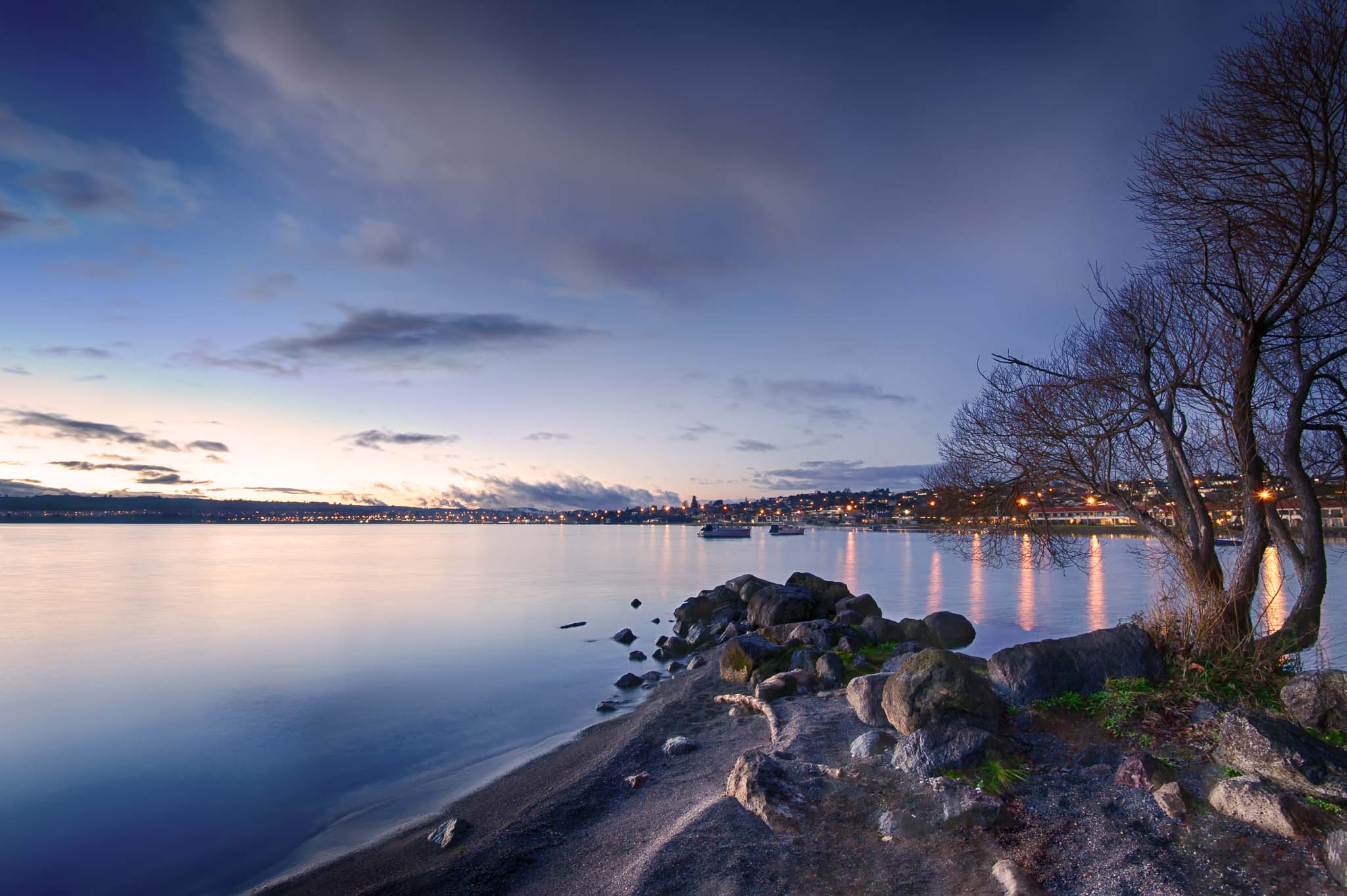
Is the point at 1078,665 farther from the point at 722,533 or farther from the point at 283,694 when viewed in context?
the point at 722,533

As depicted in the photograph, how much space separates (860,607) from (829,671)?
34.9 feet

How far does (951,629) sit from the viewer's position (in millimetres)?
22984

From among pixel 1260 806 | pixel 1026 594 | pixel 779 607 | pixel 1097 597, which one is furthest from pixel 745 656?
pixel 1097 597

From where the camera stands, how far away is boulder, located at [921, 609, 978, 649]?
73.9 feet

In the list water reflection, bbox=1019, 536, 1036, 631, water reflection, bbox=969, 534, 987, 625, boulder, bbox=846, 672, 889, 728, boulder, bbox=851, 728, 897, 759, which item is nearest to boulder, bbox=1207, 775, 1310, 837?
boulder, bbox=851, 728, 897, 759

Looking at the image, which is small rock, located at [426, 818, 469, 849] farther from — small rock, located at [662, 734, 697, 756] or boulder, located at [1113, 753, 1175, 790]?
boulder, located at [1113, 753, 1175, 790]

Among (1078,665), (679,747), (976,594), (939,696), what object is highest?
(1078,665)

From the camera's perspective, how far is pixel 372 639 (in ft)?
96.2

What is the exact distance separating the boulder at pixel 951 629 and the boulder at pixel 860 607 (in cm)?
171

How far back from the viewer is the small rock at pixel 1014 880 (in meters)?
6.11

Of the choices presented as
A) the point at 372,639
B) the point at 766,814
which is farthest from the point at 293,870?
the point at 372,639

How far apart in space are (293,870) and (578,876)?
514cm

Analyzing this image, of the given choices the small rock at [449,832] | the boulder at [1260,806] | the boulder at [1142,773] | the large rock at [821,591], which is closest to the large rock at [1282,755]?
the boulder at [1260,806]

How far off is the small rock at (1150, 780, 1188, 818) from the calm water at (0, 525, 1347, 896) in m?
3.76
